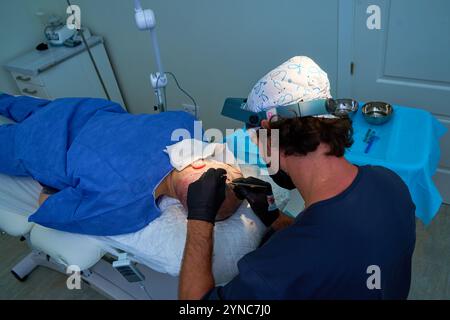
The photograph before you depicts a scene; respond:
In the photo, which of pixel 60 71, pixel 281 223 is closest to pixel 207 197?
pixel 281 223

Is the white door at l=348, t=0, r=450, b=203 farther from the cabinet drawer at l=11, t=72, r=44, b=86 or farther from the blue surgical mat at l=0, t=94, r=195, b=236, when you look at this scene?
the cabinet drawer at l=11, t=72, r=44, b=86

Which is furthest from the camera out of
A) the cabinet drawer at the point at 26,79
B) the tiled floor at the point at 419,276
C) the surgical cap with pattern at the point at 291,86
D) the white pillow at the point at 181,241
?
the cabinet drawer at the point at 26,79

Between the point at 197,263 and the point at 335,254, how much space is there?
36 cm

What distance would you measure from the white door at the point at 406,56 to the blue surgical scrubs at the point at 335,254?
112 centimetres

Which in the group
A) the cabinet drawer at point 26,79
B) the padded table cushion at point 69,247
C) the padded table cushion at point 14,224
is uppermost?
the cabinet drawer at point 26,79

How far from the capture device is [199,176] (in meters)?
1.30

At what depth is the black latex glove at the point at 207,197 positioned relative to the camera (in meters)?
1.05

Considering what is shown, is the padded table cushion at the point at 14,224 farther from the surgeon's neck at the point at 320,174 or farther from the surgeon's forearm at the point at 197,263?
the surgeon's neck at the point at 320,174

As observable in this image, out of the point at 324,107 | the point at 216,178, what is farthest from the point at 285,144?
the point at 216,178

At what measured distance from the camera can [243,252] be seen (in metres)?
1.19

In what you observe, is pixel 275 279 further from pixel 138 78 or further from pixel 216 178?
pixel 138 78

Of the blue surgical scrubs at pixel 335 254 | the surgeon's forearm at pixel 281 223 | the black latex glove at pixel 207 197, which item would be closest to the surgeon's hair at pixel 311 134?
the blue surgical scrubs at pixel 335 254

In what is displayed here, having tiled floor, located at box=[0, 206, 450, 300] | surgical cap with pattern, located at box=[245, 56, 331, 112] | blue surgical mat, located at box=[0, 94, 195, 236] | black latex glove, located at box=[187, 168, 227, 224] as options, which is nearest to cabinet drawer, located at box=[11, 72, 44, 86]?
blue surgical mat, located at box=[0, 94, 195, 236]

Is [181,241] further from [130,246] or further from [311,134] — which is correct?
[311,134]
